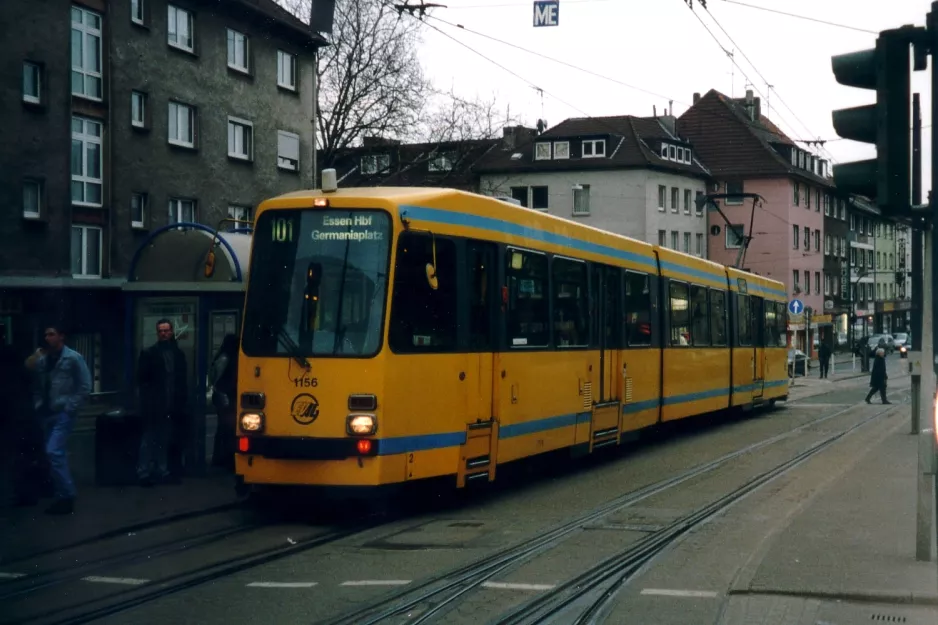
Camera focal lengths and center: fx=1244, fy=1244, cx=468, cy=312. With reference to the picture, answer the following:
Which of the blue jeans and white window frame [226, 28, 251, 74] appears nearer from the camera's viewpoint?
the blue jeans

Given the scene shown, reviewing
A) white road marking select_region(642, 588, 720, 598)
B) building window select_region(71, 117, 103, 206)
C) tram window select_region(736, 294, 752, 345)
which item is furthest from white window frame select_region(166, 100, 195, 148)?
white road marking select_region(642, 588, 720, 598)

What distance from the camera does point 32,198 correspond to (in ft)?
98.4

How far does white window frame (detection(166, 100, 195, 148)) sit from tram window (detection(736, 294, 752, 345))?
17.5 metres

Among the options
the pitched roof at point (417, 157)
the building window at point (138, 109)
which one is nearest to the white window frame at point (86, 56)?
the building window at point (138, 109)

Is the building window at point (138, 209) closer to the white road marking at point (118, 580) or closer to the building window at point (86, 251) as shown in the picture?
the building window at point (86, 251)

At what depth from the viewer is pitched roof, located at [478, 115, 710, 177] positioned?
71688 millimetres

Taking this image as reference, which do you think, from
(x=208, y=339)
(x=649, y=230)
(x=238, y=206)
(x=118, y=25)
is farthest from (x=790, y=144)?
(x=208, y=339)

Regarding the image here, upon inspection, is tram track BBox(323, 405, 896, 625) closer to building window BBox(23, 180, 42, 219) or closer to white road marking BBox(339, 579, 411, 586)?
white road marking BBox(339, 579, 411, 586)

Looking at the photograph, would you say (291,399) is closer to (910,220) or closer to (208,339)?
(208,339)

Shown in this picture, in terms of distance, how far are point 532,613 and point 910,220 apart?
11.6ft

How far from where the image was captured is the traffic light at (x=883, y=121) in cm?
764

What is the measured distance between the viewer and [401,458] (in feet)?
36.6

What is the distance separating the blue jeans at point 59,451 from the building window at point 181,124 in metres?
24.5

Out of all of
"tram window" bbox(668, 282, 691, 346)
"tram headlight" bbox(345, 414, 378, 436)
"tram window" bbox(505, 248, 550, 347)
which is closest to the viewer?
"tram headlight" bbox(345, 414, 378, 436)
